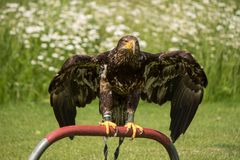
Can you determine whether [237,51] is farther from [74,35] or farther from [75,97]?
[75,97]

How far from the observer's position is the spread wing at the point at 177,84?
745 centimetres

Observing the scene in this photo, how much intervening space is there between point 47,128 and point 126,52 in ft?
15.7

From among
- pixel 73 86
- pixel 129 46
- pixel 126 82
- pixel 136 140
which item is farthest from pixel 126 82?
pixel 136 140

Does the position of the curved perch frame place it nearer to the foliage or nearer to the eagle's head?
the eagle's head

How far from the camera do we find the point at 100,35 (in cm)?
1546

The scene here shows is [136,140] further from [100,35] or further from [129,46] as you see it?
[100,35]

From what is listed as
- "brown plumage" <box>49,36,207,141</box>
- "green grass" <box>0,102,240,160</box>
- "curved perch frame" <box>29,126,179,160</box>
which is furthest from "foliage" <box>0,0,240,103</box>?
"curved perch frame" <box>29,126,179,160</box>

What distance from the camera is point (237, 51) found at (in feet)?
49.9

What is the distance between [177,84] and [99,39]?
24.6 ft

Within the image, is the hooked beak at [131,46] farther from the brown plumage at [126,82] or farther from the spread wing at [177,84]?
the spread wing at [177,84]

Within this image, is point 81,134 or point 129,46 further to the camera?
point 129,46

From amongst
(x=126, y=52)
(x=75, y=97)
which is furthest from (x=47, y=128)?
(x=126, y=52)

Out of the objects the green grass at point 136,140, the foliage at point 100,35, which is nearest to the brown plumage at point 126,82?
the green grass at point 136,140

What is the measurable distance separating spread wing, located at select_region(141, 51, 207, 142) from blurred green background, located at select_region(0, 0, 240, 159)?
4.41 meters
